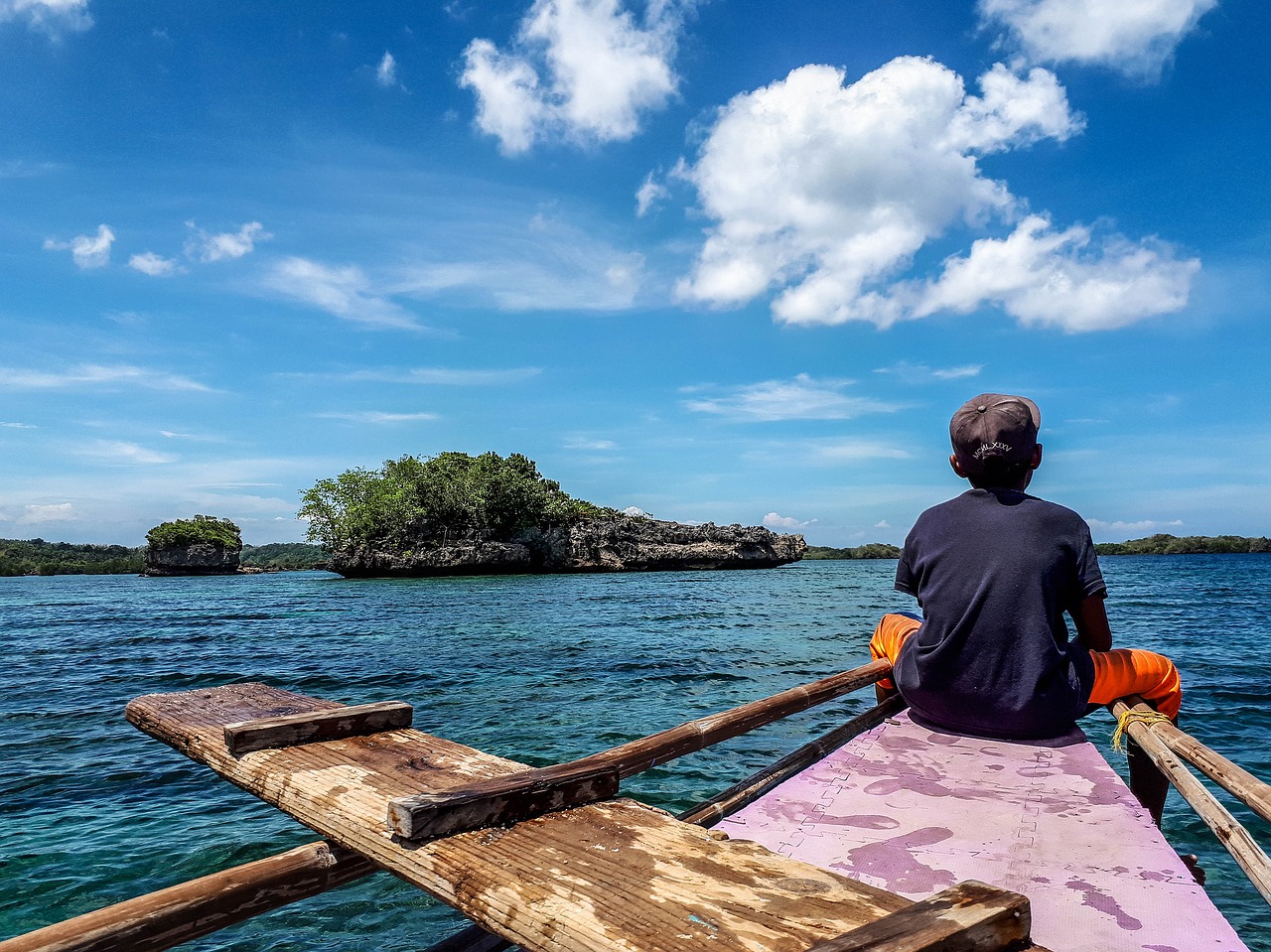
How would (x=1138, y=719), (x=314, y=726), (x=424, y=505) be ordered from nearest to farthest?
(x=314, y=726)
(x=1138, y=719)
(x=424, y=505)

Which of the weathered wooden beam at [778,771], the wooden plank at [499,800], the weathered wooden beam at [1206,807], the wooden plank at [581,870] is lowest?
the weathered wooden beam at [778,771]

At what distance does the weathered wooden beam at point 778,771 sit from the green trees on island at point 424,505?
59.5m

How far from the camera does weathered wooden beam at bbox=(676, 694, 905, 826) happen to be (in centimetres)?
339

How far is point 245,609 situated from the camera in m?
28.4

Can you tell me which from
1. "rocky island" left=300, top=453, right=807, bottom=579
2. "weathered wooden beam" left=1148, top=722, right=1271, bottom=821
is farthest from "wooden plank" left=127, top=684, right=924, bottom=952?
"rocky island" left=300, top=453, right=807, bottom=579

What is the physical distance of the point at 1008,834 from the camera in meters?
2.68

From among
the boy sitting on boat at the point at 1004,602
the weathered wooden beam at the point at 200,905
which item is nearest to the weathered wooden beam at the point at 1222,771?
the boy sitting on boat at the point at 1004,602

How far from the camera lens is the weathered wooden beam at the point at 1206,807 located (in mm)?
2441

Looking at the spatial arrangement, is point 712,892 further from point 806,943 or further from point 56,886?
point 56,886

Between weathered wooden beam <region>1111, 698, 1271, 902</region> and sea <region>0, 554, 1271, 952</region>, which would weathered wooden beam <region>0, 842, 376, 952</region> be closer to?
sea <region>0, 554, 1271, 952</region>

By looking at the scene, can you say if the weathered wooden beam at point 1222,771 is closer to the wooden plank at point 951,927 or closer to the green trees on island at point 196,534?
the wooden plank at point 951,927

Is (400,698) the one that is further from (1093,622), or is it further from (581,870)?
(581,870)

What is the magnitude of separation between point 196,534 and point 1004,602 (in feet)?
316

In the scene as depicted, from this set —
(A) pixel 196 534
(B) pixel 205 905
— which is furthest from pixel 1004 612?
(A) pixel 196 534
